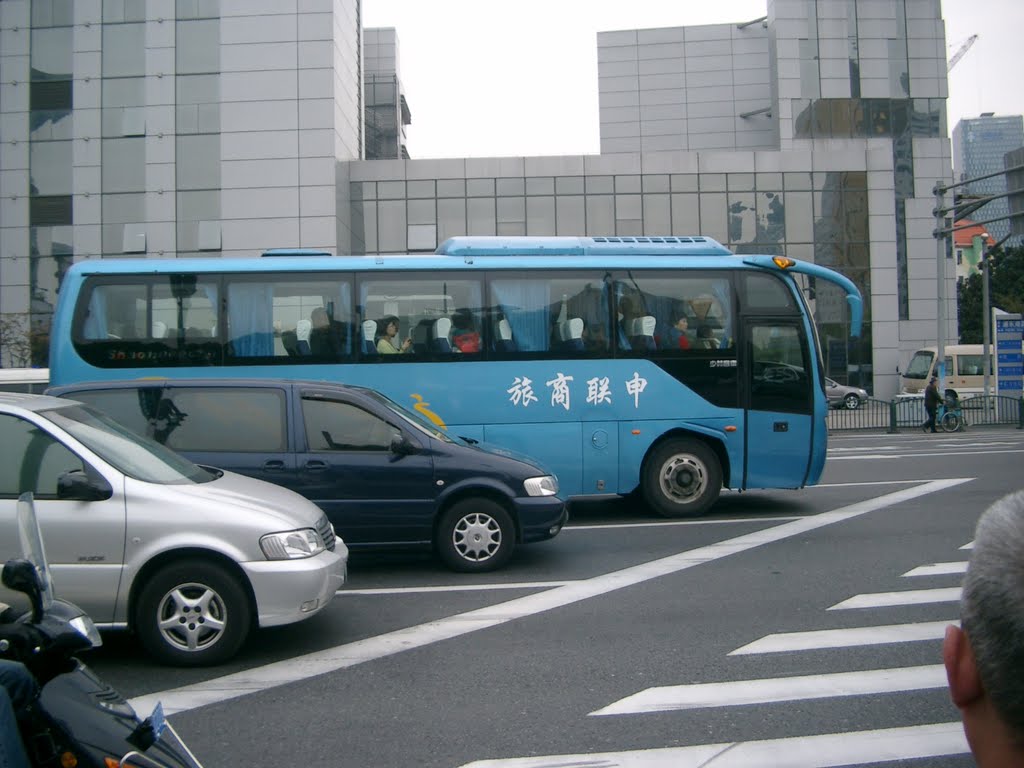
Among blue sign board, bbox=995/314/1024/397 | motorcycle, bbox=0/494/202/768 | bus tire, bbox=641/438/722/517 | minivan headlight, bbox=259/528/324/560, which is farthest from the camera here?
blue sign board, bbox=995/314/1024/397

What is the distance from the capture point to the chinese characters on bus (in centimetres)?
1140

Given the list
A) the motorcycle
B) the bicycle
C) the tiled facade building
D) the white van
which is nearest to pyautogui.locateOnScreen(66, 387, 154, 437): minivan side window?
the motorcycle

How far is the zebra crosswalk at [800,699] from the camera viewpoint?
172 inches

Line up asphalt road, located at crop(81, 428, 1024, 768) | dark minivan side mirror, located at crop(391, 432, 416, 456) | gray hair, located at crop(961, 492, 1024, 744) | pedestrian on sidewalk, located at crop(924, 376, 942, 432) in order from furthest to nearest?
pedestrian on sidewalk, located at crop(924, 376, 942, 432) < dark minivan side mirror, located at crop(391, 432, 416, 456) < asphalt road, located at crop(81, 428, 1024, 768) < gray hair, located at crop(961, 492, 1024, 744)

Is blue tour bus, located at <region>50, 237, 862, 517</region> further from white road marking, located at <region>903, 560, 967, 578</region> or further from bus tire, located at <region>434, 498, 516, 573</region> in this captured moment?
white road marking, located at <region>903, 560, 967, 578</region>

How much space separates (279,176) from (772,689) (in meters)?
34.7

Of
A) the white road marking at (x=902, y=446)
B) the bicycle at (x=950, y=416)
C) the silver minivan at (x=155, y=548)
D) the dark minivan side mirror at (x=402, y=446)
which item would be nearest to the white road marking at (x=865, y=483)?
the white road marking at (x=902, y=446)

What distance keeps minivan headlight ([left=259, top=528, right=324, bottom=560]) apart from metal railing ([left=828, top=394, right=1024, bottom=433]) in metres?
26.1

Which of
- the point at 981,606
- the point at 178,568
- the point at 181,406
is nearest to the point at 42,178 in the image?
the point at 181,406

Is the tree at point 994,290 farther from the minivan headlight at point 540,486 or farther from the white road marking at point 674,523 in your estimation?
the minivan headlight at point 540,486

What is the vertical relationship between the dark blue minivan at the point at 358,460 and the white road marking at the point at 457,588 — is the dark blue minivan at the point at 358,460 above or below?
above

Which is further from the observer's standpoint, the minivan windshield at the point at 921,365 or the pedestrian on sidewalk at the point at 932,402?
the minivan windshield at the point at 921,365

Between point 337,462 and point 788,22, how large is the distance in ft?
157

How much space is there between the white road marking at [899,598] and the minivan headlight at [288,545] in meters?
4.13
